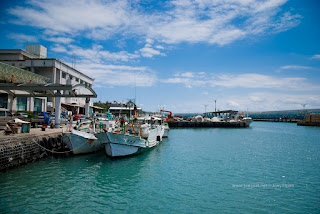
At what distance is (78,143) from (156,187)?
9403 mm

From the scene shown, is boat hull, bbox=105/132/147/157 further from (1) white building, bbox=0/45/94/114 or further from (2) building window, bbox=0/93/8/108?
(1) white building, bbox=0/45/94/114

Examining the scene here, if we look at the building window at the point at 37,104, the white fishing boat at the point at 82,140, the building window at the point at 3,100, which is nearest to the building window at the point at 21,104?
the building window at the point at 37,104

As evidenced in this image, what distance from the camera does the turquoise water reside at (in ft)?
30.4

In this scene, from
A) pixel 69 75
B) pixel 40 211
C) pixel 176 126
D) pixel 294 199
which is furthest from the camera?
pixel 176 126

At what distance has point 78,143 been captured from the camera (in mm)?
17812

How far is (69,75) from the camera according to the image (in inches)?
1746

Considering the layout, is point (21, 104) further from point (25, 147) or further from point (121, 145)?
point (121, 145)

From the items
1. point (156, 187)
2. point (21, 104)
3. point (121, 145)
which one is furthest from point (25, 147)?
point (21, 104)

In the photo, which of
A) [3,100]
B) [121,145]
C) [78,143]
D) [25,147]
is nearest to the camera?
[25,147]

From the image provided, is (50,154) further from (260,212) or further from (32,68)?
(32,68)

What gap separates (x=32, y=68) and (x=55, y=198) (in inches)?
1437

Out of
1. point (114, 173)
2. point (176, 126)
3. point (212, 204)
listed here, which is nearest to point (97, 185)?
point (114, 173)

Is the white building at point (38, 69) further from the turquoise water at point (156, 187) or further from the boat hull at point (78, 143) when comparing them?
the turquoise water at point (156, 187)

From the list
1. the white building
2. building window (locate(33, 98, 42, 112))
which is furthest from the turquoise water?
building window (locate(33, 98, 42, 112))
